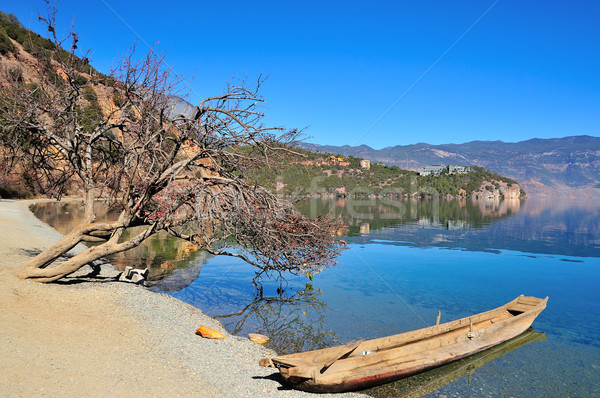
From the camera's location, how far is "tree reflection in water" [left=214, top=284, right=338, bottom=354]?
10.8 m

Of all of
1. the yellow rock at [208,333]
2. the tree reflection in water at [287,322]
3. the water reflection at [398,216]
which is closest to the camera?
the yellow rock at [208,333]

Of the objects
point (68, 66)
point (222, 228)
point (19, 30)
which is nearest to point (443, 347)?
point (222, 228)

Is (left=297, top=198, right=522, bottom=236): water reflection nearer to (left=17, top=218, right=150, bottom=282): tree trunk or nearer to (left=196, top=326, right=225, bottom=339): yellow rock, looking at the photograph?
(left=17, top=218, right=150, bottom=282): tree trunk

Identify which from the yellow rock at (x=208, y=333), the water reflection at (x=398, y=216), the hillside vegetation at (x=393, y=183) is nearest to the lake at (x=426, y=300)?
the yellow rock at (x=208, y=333)

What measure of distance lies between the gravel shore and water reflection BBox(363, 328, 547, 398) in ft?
3.27

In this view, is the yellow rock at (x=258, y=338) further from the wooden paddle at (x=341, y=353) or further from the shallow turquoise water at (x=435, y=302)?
the wooden paddle at (x=341, y=353)

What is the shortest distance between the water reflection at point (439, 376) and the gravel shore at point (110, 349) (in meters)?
1.00

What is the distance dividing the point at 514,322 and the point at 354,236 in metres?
23.3

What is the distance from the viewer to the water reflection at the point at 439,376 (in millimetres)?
8233

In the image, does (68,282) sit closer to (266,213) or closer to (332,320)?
(266,213)

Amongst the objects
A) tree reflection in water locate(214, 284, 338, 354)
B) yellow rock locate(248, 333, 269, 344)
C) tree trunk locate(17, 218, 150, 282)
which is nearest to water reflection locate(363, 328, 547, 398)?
tree reflection in water locate(214, 284, 338, 354)

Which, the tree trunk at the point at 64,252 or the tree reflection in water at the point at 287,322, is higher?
the tree trunk at the point at 64,252

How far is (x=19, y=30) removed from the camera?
201 ft

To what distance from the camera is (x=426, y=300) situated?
15.9 m
